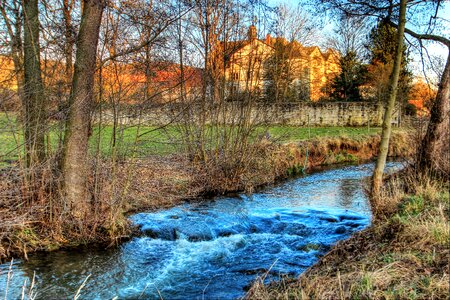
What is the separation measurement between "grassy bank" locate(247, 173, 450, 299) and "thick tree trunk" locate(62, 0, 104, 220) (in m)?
3.95

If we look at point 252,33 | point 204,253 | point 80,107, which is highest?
point 252,33

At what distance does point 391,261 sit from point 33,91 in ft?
19.7

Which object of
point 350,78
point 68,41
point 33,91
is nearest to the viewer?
point 33,91

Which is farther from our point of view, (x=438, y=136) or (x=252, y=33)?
(x=252, y=33)

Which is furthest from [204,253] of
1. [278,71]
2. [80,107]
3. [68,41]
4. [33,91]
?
[278,71]

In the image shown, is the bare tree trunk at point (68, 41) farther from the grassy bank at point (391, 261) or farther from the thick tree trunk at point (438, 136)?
the thick tree trunk at point (438, 136)

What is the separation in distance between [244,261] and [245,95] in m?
7.03

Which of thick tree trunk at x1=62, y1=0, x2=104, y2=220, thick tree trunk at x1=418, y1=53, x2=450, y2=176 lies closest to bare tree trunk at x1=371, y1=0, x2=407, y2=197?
thick tree trunk at x1=418, y1=53, x2=450, y2=176

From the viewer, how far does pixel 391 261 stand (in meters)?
5.01

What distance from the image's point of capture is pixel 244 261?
677 cm

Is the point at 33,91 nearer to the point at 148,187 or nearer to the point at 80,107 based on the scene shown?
the point at 80,107

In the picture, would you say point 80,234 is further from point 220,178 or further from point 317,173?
point 317,173

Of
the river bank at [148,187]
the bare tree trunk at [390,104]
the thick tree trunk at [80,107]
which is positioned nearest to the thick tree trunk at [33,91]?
the thick tree trunk at [80,107]

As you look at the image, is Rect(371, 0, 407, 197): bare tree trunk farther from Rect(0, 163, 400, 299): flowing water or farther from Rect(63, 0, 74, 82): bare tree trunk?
Rect(63, 0, 74, 82): bare tree trunk
